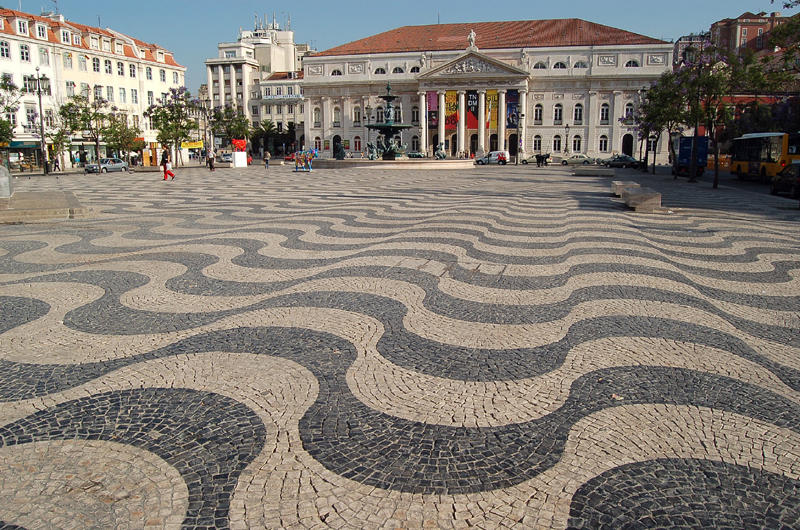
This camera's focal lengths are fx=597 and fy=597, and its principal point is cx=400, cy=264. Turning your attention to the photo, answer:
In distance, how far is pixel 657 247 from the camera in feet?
32.2

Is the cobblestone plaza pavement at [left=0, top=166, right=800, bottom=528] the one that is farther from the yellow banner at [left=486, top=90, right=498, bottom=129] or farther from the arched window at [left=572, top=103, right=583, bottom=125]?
the arched window at [left=572, top=103, right=583, bottom=125]

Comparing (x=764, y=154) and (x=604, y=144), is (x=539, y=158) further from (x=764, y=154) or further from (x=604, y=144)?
(x=764, y=154)

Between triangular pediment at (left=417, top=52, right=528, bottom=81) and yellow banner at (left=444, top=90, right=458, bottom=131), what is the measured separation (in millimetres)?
2532

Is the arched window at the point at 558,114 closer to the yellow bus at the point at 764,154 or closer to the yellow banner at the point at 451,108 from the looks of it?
the yellow banner at the point at 451,108

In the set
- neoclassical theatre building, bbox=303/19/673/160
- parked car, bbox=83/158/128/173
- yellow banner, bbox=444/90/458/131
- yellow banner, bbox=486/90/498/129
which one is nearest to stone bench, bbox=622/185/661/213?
parked car, bbox=83/158/128/173

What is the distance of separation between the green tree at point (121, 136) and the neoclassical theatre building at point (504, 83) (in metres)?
32.1

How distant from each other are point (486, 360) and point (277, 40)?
13211 centimetres

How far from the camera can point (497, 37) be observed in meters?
83.6

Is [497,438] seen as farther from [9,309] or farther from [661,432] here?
[9,309]

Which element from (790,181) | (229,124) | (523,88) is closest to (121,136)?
(229,124)

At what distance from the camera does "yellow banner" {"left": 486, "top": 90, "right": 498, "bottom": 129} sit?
80.2 metres

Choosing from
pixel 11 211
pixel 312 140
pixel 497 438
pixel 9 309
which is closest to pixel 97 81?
pixel 312 140

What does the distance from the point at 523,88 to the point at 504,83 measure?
2.60m

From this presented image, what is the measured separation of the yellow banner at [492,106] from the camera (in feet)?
263
